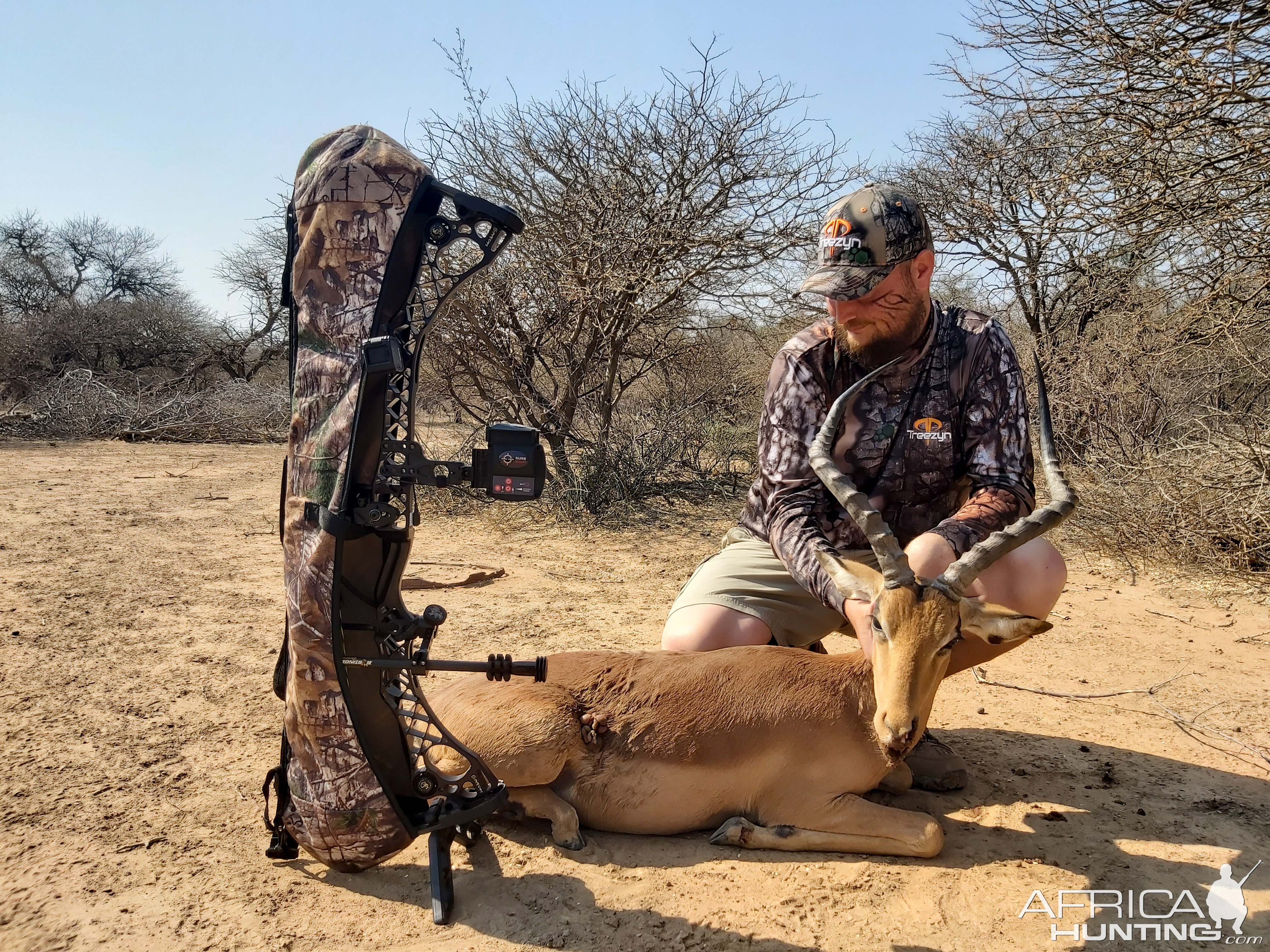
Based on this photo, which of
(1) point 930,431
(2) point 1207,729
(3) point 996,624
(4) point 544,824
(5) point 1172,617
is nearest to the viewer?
(3) point 996,624

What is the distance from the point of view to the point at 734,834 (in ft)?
10.6

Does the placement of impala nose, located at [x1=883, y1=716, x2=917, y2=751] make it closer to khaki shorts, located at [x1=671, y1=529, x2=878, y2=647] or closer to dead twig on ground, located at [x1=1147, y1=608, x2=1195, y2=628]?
khaki shorts, located at [x1=671, y1=529, x2=878, y2=647]

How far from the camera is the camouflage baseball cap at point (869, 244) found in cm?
366

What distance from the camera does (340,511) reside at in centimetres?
257

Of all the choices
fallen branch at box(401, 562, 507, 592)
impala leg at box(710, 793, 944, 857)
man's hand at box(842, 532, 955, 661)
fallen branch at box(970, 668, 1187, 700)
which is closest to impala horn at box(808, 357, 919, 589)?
man's hand at box(842, 532, 955, 661)

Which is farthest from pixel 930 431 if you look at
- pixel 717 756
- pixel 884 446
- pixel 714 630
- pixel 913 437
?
pixel 717 756

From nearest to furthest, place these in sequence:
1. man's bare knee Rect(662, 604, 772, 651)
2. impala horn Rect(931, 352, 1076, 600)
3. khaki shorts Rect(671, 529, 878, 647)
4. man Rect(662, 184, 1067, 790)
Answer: impala horn Rect(931, 352, 1076, 600) < man Rect(662, 184, 1067, 790) < man's bare knee Rect(662, 604, 772, 651) < khaki shorts Rect(671, 529, 878, 647)

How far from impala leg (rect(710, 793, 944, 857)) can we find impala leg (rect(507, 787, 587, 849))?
0.50 metres

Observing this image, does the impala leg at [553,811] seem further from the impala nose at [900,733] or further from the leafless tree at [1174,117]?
the leafless tree at [1174,117]

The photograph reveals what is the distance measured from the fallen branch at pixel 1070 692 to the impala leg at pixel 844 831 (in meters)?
1.93

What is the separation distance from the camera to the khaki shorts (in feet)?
13.0

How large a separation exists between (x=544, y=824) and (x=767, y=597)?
4.41 ft

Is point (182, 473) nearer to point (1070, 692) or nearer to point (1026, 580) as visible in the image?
point (1070, 692)

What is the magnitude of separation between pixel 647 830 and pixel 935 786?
1.25 metres
